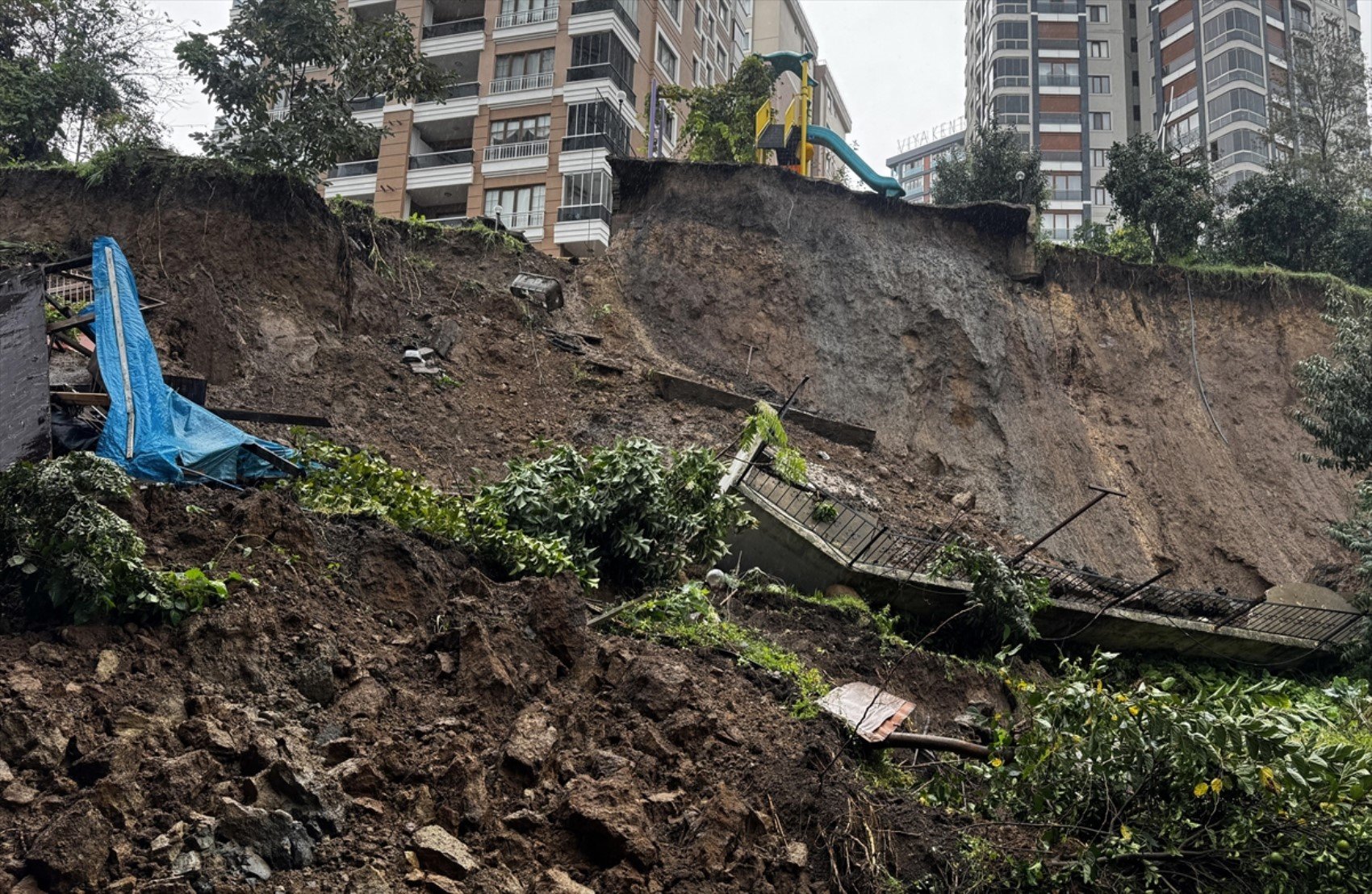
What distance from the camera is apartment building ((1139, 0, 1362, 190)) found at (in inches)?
1993

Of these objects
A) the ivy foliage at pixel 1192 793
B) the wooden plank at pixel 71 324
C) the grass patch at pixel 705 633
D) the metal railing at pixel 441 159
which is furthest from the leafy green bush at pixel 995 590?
the metal railing at pixel 441 159

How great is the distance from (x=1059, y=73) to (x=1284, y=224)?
1198 inches

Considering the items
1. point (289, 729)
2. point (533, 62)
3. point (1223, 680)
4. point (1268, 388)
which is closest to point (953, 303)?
point (1268, 388)

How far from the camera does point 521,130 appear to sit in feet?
117

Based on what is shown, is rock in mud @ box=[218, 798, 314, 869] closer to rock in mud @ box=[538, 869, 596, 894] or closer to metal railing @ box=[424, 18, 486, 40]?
rock in mud @ box=[538, 869, 596, 894]

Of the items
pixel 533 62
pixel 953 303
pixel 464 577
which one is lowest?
pixel 464 577

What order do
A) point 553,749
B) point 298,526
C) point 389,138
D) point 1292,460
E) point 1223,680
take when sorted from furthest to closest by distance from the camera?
point 389,138 → point 1292,460 → point 1223,680 → point 298,526 → point 553,749

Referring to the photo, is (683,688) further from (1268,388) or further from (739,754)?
(1268,388)

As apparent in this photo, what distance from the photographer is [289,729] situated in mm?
8594

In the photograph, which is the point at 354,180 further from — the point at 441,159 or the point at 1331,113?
the point at 1331,113

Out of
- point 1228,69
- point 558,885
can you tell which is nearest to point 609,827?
point 558,885

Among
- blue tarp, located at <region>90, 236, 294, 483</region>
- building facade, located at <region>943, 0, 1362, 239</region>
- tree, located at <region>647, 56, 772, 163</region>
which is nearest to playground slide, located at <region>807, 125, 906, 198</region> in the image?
tree, located at <region>647, 56, 772, 163</region>

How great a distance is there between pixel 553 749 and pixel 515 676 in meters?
1.03

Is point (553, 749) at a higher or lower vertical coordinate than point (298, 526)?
lower
